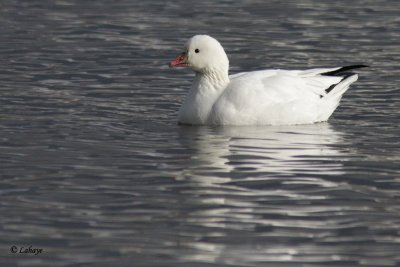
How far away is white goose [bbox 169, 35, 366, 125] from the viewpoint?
14.6m

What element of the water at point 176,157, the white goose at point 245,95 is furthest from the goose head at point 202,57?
the water at point 176,157

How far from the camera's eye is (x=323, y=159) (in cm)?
1270

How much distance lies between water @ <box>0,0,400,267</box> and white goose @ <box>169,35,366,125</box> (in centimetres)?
17

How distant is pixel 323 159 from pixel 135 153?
1876mm

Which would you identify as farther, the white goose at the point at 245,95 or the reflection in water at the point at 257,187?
the white goose at the point at 245,95

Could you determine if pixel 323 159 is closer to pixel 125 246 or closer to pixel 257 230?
pixel 257 230

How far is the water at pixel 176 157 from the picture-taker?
943 centimetres

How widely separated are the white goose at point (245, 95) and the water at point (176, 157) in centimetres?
17

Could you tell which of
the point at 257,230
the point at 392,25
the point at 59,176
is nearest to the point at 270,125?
the point at 59,176

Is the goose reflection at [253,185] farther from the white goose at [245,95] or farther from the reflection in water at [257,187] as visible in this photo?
the white goose at [245,95]
